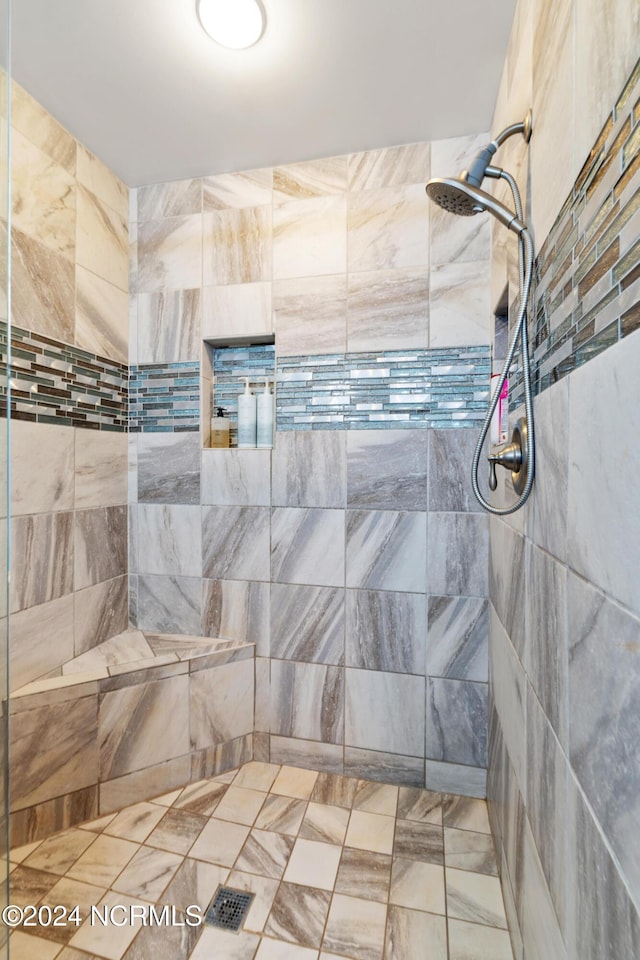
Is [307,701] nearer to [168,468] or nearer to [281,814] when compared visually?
[281,814]

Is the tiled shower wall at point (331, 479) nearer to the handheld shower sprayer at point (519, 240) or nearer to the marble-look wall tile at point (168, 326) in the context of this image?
the marble-look wall tile at point (168, 326)

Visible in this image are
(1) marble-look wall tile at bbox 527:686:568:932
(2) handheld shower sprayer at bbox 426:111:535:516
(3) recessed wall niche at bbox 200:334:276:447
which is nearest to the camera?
(1) marble-look wall tile at bbox 527:686:568:932

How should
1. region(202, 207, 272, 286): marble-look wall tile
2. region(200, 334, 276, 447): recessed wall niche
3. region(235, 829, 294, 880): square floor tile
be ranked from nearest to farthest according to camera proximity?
1. region(235, 829, 294, 880): square floor tile
2. region(202, 207, 272, 286): marble-look wall tile
3. region(200, 334, 276, 447): recessed wall niche

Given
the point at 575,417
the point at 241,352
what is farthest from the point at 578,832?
the point at 241,352

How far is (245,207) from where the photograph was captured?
183 cm

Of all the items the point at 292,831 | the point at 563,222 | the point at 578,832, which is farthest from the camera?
the point at 292,831

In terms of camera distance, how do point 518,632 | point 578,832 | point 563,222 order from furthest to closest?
point 518,632
point 563,222
point 578,832

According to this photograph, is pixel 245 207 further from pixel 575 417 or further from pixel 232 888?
pixel 232 888

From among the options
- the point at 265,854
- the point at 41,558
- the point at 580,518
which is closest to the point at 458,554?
the point at 580,518

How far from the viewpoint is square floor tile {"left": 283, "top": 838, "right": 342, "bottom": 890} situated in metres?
1.25

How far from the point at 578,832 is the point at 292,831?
111cm

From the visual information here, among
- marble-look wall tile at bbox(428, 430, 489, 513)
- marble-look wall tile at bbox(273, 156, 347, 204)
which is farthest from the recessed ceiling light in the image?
marble-look wall tile at bbox(428, 430, 489, 513)

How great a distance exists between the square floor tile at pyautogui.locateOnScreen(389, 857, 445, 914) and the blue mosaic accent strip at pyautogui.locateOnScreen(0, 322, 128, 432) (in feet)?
5.86

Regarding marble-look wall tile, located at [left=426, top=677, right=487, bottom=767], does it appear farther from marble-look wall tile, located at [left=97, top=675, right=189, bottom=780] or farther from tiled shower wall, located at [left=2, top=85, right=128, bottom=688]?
tiled shower wall, located at [left=2, top=85, right=128, bottom=688]
